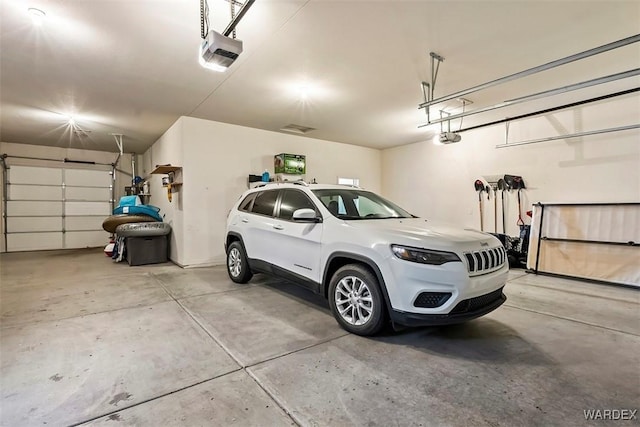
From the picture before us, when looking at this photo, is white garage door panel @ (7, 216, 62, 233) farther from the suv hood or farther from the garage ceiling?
the suv hood

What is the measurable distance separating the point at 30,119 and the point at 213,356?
7.06m

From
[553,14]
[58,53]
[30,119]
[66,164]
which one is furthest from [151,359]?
[66,164]

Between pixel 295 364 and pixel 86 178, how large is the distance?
10.3 meters

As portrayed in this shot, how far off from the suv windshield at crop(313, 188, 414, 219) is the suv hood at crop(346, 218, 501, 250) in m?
0.33

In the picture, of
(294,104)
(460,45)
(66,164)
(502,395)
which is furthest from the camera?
(66,164)

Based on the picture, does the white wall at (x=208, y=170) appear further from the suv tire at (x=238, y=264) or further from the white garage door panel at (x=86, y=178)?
the white garage door panel at (x=86, y=178)

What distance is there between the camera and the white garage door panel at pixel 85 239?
29.8 feet

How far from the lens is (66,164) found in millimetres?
9023

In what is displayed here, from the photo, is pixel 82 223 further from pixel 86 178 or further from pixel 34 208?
pixel 86 178

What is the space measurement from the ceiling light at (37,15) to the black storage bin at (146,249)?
14.0 feet

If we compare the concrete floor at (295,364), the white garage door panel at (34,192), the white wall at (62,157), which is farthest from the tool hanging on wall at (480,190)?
the white garage door panel at (34,192)

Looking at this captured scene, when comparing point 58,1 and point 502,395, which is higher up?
point 58,1

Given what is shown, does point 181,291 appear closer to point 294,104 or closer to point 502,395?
point 294,104

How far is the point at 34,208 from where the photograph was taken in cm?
859
